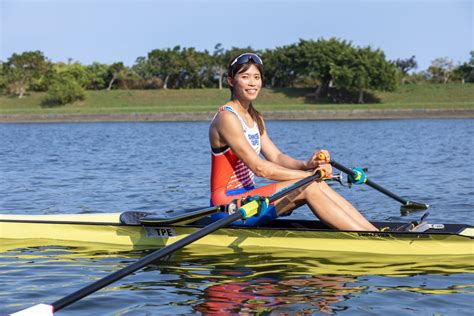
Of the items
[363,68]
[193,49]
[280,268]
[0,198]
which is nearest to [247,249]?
[280,268]

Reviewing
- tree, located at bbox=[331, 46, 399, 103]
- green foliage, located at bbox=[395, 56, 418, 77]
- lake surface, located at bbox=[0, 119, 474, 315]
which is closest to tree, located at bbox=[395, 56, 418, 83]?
green foliage, located at bbox=[395, 56, 418, 77]

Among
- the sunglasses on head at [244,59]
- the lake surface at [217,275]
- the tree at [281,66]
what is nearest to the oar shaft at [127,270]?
the lake surface at [217,275]

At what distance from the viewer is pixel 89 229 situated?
9047 millimetres

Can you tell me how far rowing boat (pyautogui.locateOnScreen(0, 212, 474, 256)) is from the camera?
25.6ft

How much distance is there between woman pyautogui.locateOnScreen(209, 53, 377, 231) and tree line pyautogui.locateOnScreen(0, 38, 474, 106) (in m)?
65.8

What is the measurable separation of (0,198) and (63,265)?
6.64 meters

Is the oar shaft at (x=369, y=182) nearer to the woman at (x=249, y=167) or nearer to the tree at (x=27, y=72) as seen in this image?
the woman at (x=249, y=167)

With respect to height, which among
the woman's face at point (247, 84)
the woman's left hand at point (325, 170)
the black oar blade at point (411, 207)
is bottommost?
the black oar blade at point (411, 207)

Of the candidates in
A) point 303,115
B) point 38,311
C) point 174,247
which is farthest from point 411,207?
point 303,115

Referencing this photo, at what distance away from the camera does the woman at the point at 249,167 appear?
25.3 feet

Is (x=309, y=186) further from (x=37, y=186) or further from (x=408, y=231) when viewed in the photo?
(x=37, y=186)

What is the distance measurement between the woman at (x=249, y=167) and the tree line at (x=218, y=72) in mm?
65805

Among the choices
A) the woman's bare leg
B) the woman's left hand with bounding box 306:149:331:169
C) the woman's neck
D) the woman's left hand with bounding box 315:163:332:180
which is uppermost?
the woman's neck

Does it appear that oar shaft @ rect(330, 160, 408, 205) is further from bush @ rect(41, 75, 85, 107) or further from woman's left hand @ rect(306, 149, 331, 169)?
bush @ rect(41, 75, 85, 107)
